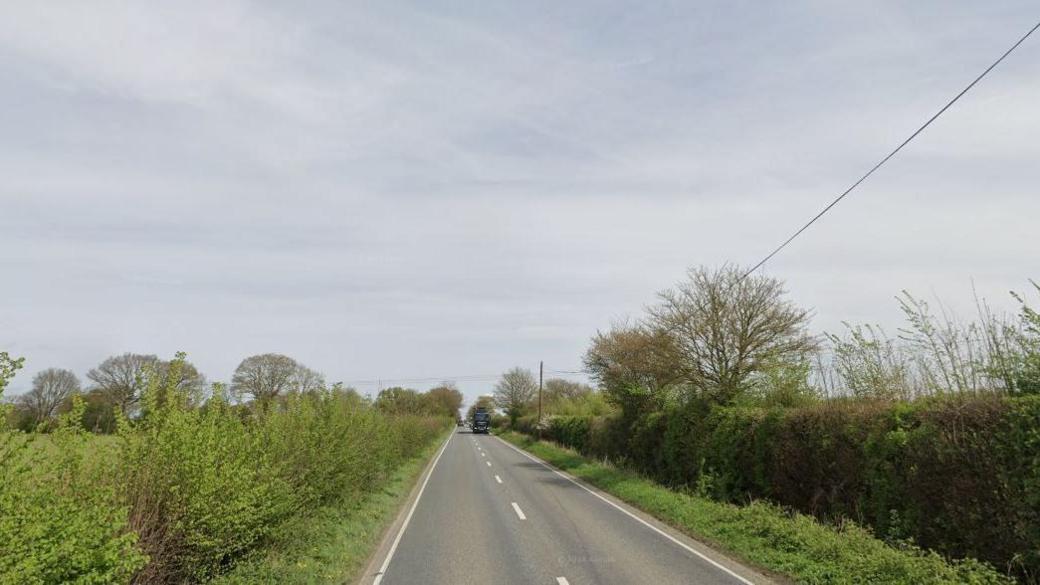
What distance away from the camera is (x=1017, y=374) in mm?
9141

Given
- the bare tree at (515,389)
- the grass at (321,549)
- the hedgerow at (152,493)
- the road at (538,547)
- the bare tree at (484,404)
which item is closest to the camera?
the hedgerow at (152,493)

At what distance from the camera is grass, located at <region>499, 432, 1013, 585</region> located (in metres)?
7.98

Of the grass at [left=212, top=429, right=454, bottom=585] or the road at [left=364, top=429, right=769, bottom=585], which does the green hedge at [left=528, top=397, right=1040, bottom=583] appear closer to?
the road at [left=364, top=429, right=769, bottom=585]

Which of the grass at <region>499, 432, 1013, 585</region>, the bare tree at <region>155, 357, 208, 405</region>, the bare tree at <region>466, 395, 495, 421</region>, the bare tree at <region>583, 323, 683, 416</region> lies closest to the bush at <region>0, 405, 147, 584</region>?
the bare tree at <region>155, 357, 208, 405</region>

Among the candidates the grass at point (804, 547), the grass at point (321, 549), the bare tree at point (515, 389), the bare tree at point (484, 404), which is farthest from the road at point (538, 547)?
the bare tree at point (484, 404)

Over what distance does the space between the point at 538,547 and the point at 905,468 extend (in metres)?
6.54

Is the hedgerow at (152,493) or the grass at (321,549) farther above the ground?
the hedgerow at (152,493)

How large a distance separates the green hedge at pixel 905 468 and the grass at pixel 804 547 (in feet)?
1.55

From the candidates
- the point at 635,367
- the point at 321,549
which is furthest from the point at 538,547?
the point at 635,367

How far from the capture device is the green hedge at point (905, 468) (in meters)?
7.96

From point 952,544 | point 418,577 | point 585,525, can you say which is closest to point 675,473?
point 585,525

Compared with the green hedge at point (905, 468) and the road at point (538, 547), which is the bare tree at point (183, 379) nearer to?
the road at point (538, 547)

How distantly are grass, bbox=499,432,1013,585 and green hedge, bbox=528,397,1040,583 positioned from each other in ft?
1.55

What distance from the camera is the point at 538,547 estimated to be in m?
11.3
